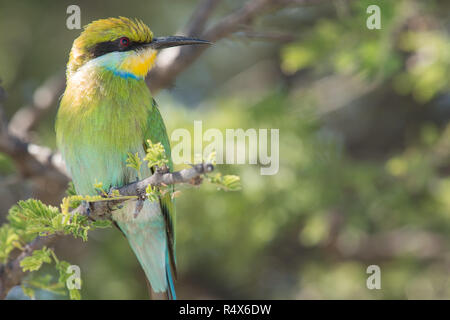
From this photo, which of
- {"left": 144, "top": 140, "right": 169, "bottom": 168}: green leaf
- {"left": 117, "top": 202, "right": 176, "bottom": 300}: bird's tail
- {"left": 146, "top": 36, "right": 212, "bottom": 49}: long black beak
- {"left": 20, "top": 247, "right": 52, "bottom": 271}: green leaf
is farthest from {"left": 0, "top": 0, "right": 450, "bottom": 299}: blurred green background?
{"left": 144, "top": 140, "right": 169, "bottom": 168}: green leaf

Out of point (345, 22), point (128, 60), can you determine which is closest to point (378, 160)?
point (345, 22)

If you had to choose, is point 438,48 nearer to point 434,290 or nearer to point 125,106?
point 434,290

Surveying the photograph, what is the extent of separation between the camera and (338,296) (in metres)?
4.00

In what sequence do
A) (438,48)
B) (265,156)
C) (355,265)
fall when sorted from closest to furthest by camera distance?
(438,48) < (265,156) < (355,265)

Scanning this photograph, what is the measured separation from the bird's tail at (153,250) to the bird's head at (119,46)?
0.74 meters

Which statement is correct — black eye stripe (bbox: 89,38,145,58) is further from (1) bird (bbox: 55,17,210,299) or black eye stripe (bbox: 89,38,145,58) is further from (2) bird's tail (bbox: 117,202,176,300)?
(2) bird's tail (bbox: 117,202,176,300)

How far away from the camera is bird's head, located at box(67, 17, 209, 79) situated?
2615mm

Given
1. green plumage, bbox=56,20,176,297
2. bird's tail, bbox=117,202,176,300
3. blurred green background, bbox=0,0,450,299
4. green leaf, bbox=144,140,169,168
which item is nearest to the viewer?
green leaf, bbox=144,140,169,168

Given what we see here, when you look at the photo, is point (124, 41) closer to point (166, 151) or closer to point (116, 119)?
point (116, 119)

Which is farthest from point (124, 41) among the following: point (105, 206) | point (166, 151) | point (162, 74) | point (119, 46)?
point (105, 206)

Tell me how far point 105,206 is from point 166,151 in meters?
0.57

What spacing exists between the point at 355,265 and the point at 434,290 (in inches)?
25.1

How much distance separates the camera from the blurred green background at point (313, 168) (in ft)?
11.8

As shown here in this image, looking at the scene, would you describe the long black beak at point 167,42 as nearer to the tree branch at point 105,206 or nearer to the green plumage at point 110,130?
the green plumage at point 110,130
